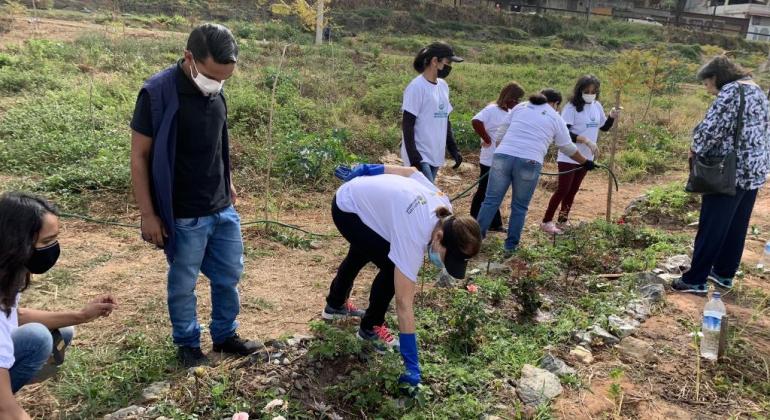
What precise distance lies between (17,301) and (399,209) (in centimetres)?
166

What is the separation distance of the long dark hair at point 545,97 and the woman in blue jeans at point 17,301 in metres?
3.61

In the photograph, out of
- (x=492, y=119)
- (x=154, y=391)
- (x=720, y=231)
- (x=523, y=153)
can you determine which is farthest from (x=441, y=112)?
(x=154, y=391)

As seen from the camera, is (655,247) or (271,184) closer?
(655,247)

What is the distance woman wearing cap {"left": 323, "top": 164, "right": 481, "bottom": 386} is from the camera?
8.17 ft

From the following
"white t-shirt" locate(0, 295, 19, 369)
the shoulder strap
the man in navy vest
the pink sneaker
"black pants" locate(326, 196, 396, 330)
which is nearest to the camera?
"white t-shirt" locate(0, 295, 19, 369)

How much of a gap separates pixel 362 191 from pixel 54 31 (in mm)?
16223

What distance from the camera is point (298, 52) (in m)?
15.4

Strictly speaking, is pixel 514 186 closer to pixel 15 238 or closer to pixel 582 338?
pixel 582 338

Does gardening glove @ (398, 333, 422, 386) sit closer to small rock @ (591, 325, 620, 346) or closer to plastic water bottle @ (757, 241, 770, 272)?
small rock @ (591, 325, 620, 346)

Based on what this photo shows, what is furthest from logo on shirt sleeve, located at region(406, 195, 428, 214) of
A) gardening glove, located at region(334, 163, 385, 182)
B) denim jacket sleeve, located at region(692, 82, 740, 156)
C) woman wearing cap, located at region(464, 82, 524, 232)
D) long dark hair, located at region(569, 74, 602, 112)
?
long dark hair, located at region(569, 74, 602, 112)

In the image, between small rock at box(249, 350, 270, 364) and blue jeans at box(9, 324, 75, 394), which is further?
small rock at box(249, 350, 270, 364)

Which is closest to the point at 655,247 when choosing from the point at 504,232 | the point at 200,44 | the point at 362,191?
the point at 504,232

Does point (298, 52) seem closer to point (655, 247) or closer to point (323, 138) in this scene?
point (323, 138)

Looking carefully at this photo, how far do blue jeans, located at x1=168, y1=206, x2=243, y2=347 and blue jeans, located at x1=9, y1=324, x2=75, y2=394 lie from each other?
0.56 m
